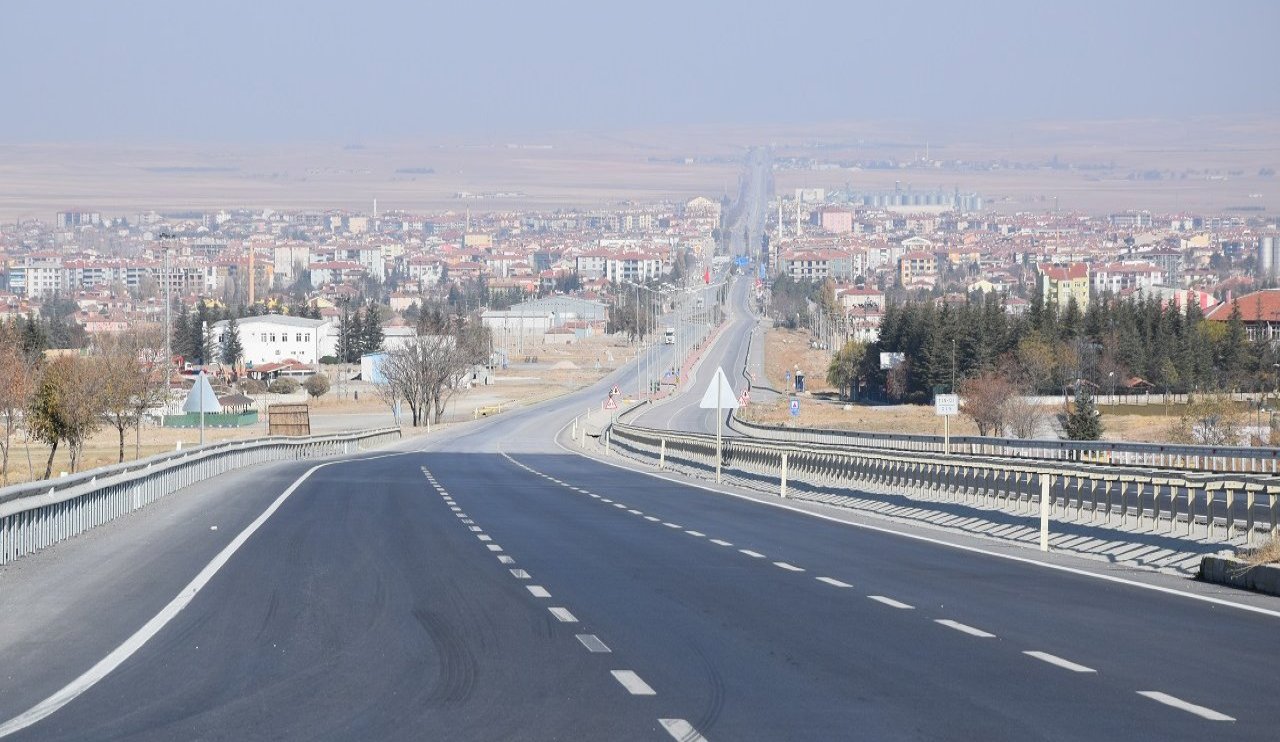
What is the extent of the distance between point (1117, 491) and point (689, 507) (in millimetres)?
10201

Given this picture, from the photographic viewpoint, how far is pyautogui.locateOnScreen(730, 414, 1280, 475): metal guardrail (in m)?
46.3

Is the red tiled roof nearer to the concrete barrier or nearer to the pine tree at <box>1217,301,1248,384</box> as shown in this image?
the pine tree at <box>1217,301,1248,384</box>

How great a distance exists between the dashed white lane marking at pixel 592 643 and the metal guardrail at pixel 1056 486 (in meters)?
10.3

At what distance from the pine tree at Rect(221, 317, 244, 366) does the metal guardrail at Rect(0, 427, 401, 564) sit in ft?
467

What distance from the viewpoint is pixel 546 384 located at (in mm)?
162250

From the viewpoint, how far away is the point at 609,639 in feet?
44.7

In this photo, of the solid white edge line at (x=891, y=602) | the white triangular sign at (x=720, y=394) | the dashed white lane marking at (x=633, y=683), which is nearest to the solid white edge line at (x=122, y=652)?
the dashed white lane marking at (x=633, y=683)

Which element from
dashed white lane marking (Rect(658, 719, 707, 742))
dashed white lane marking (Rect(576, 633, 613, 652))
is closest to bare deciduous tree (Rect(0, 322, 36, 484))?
dashed white lane marking (Rect(576, 633, 613, 652))

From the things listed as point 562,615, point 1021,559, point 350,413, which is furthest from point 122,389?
point 562,615

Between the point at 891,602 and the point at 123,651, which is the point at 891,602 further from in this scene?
the point at 123,651

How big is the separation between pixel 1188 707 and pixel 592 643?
454 cm

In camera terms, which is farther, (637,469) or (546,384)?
(546,384)

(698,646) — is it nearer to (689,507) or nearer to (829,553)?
(829,553)

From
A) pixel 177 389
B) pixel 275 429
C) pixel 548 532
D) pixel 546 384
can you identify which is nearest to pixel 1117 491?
pixel 548 532
